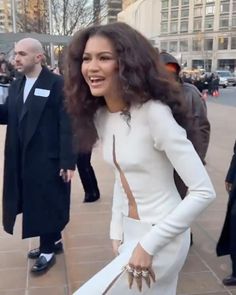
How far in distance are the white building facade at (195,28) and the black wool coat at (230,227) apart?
79.4 meters

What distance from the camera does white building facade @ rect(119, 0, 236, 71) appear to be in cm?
8694

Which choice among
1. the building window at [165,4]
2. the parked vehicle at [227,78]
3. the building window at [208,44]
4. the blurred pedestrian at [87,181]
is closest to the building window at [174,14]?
the building window at [165,4]

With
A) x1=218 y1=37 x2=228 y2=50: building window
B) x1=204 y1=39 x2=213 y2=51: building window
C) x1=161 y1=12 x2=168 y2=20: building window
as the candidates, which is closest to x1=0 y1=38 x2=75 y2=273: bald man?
x1=218 y1=37 x2=228 y2=50: building window

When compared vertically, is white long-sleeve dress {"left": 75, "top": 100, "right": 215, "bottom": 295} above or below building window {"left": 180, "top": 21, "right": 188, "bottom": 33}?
below

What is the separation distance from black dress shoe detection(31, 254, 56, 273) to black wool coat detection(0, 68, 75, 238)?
10.8 inches

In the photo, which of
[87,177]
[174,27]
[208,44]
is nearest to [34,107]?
[87,177]

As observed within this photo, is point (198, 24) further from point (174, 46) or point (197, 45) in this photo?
point (174, 46)

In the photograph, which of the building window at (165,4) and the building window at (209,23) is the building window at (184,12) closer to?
the building window at (165,4)

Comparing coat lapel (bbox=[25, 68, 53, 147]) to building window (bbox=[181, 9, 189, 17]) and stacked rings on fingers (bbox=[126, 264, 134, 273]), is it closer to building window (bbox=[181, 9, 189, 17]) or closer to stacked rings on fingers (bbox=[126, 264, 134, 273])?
stacked rings on fingers (bbox=[126, 264, 134, 273])

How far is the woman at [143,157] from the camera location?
1432 millimetres

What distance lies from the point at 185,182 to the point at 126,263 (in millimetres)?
344

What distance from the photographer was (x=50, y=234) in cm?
354

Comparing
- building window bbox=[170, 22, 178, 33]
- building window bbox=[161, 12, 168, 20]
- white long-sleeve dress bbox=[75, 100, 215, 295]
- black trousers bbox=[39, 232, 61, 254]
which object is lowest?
black trousers bbox=[39, 232, 61, 254]

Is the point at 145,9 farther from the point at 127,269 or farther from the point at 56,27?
the point at 127,269
